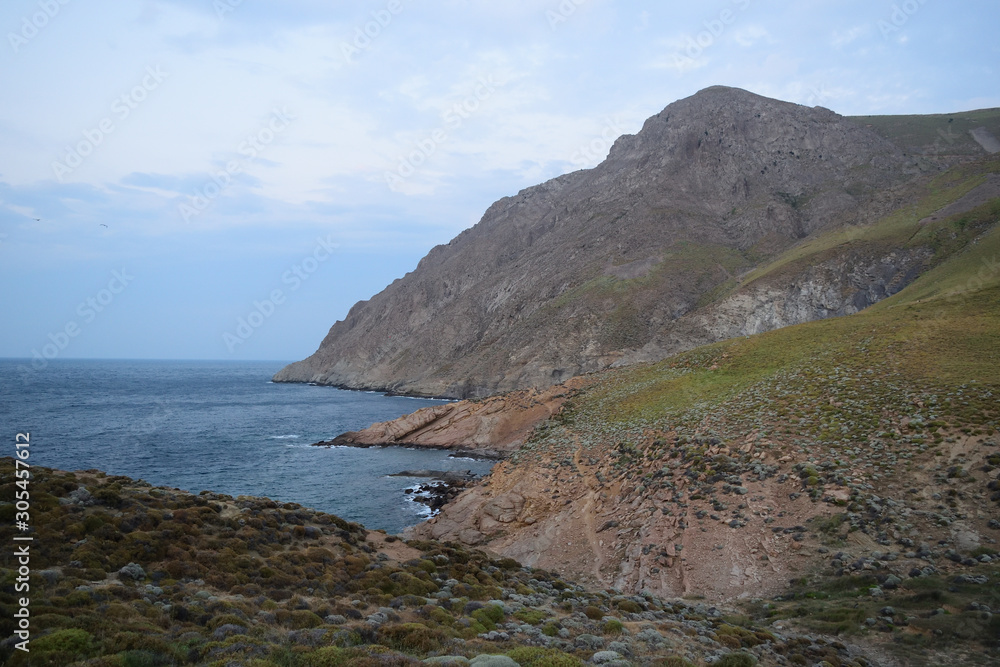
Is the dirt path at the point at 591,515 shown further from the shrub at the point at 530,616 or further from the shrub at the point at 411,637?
the shrub at the point at 411,637

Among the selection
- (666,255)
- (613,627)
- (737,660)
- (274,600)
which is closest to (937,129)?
(666,255)

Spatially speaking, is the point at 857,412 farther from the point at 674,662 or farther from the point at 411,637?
the point at 411,637

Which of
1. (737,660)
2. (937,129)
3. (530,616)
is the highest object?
(937,129)

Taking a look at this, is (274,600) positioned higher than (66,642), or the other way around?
(66,642)

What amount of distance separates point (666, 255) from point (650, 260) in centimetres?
345

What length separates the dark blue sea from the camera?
43.0 m

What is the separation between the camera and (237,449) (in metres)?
61.1

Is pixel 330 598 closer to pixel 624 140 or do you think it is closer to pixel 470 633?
pixel 470 633

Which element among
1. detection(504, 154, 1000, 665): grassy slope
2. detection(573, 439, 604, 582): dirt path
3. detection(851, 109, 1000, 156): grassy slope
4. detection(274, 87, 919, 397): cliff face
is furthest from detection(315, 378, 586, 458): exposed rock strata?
detection(851, 109, 1000, 156): grassy slope

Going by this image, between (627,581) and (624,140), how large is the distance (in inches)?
6028

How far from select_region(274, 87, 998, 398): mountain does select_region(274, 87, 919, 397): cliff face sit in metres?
0.39

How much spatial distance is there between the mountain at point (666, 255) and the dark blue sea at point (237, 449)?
2935cm

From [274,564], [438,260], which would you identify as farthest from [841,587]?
[438,260]

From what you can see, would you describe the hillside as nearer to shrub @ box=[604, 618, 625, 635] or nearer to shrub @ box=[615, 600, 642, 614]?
shrub @ box=[615, 600, 642, 614]
